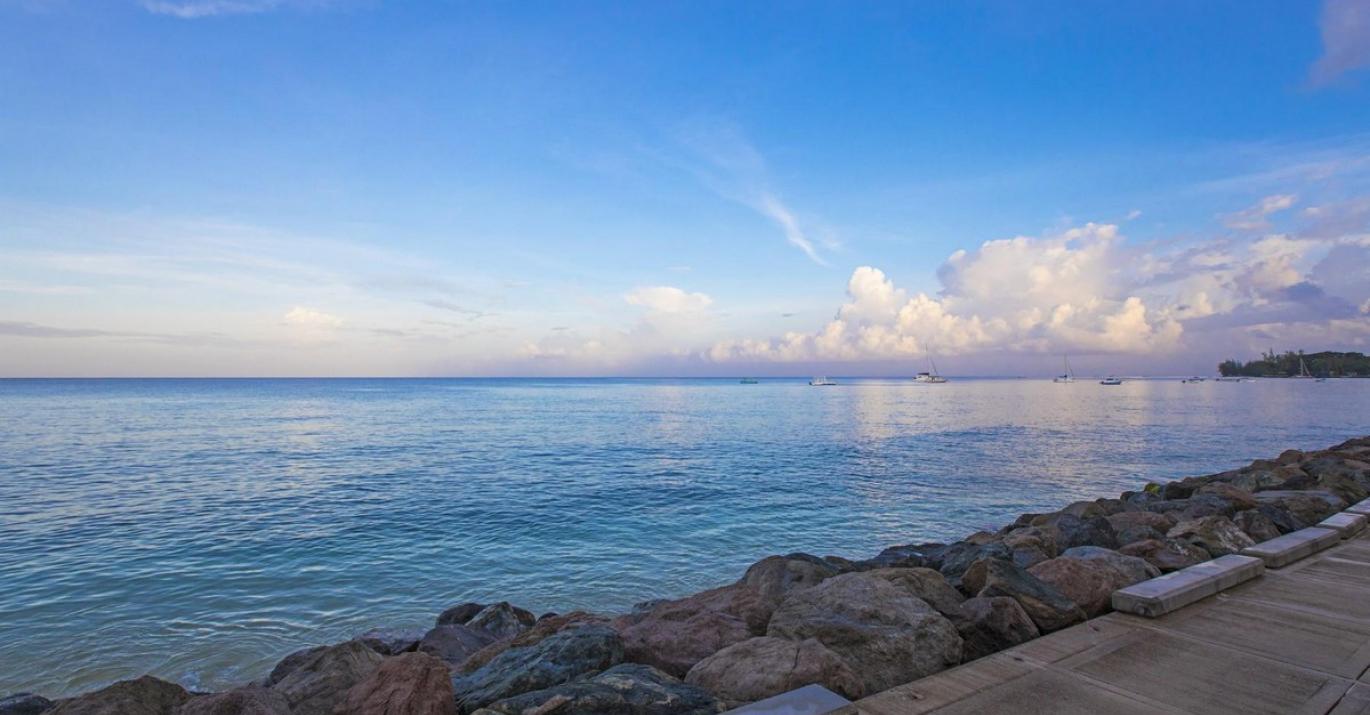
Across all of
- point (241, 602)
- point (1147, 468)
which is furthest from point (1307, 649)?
point (1147, 468)

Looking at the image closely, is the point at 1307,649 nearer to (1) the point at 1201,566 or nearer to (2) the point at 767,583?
(1) the point at 1201,566

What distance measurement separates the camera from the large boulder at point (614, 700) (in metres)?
4.30

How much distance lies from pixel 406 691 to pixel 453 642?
376cm

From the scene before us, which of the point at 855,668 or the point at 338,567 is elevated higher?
the point at 855,668

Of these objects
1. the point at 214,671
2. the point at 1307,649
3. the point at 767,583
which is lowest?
the point at 214,671

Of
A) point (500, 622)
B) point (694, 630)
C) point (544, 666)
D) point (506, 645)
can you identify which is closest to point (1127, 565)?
point (694, 630)

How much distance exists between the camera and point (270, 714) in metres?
5.02

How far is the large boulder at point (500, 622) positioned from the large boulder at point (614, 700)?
15.7ft

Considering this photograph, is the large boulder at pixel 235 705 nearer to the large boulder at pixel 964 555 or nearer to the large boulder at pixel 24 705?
the large boulder at pixel 24 705

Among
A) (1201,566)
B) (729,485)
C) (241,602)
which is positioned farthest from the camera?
(729,485)

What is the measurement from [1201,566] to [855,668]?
4424mm

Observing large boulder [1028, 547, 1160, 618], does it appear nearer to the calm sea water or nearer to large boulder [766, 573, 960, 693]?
large boulder [766, 573, 960, 693]

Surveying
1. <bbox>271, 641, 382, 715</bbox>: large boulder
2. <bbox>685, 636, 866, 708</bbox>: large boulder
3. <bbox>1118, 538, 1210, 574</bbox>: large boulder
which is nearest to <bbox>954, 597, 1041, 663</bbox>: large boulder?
<bbox>685, 636, 866, 708</bbox>: large boulder

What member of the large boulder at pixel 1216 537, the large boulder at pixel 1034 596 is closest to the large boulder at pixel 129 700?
the large boulder at pixel 1034 596
